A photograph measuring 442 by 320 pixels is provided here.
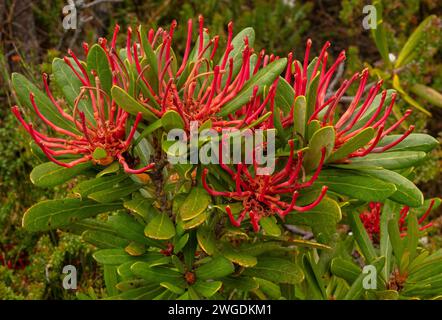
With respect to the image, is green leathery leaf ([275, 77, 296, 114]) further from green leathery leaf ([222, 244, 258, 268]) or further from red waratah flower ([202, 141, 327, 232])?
green leathery leaf ([222, 244, 258, 268])

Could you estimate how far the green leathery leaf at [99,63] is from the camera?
1020 mm

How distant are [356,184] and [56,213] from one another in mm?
498

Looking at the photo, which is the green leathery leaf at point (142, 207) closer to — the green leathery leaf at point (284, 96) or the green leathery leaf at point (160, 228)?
the green leathery leaf at point (160, 228)

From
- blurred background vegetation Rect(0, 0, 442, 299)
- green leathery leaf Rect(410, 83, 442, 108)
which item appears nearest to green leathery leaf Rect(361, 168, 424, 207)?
blurred background vegetation Rect(0, 0, 442, 299)

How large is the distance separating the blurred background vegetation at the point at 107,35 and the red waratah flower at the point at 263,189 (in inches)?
39.5

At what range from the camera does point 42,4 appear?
3.19 metres

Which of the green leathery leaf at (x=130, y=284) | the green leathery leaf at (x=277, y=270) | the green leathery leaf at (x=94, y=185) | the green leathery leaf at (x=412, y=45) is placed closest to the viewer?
the green leathery leaf at (x=94, y=185)

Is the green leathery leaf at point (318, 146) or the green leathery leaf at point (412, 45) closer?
the green leathery leaf at point (318, 146)

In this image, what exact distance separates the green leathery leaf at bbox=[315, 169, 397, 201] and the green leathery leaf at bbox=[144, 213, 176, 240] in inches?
10.1

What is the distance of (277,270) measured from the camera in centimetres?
117

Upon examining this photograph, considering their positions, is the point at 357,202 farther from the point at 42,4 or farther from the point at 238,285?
the point at 42,4

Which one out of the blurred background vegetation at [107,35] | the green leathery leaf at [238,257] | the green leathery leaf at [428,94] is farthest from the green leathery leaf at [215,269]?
the green leathery leaf at [428,94]

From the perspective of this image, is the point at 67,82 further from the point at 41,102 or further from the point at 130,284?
the point at 130,284
